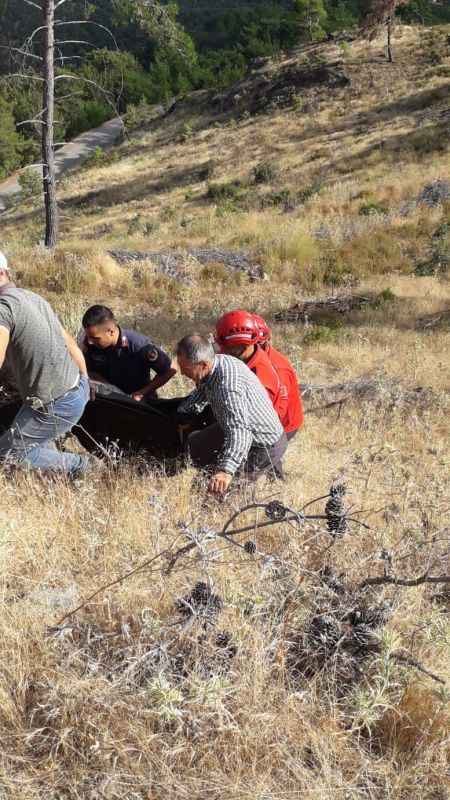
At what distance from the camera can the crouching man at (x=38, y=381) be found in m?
3.12

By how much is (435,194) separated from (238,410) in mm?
15564

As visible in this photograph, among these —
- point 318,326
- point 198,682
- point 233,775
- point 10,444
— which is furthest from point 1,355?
point 318,326

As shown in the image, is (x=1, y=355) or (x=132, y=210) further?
(x=132, y=210)

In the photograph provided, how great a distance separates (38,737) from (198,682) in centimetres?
51

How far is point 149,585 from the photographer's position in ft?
7.55

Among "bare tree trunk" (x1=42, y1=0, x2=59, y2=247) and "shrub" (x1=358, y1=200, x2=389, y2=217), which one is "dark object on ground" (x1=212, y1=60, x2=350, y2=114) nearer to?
"shrub" (x1=358, y1=200, x2=389, y2=217)

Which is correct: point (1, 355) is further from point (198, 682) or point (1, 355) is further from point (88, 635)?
point (198, 682)

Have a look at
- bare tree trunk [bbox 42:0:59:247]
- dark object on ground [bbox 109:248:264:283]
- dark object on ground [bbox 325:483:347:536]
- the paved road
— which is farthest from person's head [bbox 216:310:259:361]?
the paved road

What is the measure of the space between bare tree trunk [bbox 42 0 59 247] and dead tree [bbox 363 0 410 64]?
91.6ft

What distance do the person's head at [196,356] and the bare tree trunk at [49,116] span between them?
475 inches

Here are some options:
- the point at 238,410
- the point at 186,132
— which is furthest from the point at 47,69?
the point at 186,132

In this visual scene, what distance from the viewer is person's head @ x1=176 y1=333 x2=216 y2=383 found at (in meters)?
3.15

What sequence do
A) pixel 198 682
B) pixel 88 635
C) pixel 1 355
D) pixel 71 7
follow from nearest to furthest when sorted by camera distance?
1. pixel 198 682
2. pixel 88 635
3. pixel 1 355
4. pixel 71 7

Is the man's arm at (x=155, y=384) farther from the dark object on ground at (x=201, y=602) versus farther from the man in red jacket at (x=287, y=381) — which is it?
the dark object on ground at (x=201, y=602)
